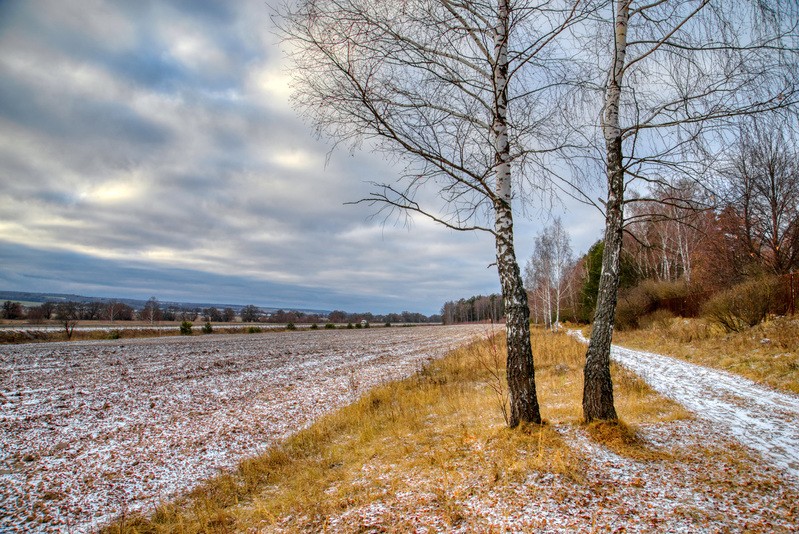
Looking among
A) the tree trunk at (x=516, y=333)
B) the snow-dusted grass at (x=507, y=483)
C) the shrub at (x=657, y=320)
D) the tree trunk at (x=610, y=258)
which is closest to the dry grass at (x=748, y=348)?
the shrub at (x=657, y=320)

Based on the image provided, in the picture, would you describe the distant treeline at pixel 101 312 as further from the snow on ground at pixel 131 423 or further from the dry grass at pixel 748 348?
the dry grass at pixel 748 348

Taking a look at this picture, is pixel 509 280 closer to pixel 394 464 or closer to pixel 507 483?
pixel 507 483

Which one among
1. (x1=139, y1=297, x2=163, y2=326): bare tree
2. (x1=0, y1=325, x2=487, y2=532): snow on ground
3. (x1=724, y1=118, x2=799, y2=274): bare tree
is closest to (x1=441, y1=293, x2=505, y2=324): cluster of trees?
(x1=139, y1=297, x2=163, y2=326): bare tree

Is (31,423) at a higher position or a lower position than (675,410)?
lower

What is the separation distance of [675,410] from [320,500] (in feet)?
18.7

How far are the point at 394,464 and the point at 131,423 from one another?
726 centimetres

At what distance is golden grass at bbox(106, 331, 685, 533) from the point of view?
3746 millimetres

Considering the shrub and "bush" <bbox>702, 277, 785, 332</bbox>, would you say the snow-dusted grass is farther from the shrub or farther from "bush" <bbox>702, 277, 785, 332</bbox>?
the shrub

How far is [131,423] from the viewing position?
8703 mm

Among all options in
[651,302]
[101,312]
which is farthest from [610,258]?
[101,312]

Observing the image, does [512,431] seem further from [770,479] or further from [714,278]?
[714,278]

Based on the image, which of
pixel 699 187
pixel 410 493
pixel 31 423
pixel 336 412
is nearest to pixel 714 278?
pixel 699 187

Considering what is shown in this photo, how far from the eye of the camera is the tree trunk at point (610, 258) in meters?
4.86

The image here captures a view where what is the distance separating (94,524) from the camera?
186 inches
